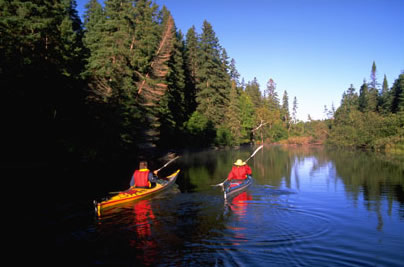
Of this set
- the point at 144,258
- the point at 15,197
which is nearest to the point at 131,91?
the point at 15,197

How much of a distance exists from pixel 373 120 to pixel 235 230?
53.9 m

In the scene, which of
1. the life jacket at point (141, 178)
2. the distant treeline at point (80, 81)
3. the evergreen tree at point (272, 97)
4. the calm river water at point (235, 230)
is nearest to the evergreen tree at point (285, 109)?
the evergreen tree at point (272, 97)

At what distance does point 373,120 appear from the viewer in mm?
54156

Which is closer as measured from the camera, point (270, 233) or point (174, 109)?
point (270, 233)

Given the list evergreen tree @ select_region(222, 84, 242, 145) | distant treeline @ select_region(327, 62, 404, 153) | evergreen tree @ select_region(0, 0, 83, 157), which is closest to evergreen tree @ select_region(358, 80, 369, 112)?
distant treeline @ select_region(327, 62, 404, 153)

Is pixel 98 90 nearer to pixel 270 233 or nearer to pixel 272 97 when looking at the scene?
pixel 270 233

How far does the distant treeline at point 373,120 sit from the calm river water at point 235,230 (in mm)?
35426

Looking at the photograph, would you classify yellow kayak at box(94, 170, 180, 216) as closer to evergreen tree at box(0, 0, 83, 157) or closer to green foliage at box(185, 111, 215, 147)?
evergreen tree at box(0, 0, 83, 157)

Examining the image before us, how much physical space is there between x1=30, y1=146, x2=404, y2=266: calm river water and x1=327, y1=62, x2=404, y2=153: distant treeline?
1395 inches

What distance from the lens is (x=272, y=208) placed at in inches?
481

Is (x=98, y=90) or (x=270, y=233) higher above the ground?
(x=98, y=90)

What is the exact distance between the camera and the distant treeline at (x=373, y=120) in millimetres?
45719

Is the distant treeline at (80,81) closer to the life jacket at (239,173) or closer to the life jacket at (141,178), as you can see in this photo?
the life jacket at (141,178)

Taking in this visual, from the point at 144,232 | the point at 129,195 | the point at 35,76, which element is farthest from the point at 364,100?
the point at 144,232
